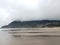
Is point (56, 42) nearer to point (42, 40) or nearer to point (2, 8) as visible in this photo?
point (42, 40)

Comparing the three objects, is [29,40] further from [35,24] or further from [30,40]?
[35,24]

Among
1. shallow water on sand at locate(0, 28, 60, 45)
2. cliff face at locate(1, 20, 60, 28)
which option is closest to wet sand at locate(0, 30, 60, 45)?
shallow water on sand at locate(0, 28, 60, 45)

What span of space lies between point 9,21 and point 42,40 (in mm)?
442

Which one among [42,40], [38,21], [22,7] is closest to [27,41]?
[42,40]

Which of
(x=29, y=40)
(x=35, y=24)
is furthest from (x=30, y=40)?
(x=35, y=24)

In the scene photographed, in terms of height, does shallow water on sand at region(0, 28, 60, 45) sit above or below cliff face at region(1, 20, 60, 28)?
below

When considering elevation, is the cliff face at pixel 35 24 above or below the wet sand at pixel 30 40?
above

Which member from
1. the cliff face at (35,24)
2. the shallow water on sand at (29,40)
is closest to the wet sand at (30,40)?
the shallow water on sand at (29,40)

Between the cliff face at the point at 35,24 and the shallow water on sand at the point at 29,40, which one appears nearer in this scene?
the shallow water on sand at the point at 29,40

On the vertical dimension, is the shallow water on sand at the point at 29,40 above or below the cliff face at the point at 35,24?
below

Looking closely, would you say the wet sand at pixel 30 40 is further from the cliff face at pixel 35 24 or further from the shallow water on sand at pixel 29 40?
the cliff face at pixel 35 24

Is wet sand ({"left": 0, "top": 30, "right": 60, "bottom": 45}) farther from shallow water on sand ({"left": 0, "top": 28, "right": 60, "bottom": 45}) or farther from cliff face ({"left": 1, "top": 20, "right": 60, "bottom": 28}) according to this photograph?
cliff face ({"left": 1, "top": 20, "right": 60, "bottom": 28})

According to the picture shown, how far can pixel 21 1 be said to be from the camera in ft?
3.60

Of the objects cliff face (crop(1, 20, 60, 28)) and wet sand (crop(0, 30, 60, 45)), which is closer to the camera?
wet sand (crop(0, 30, 60, 45))
